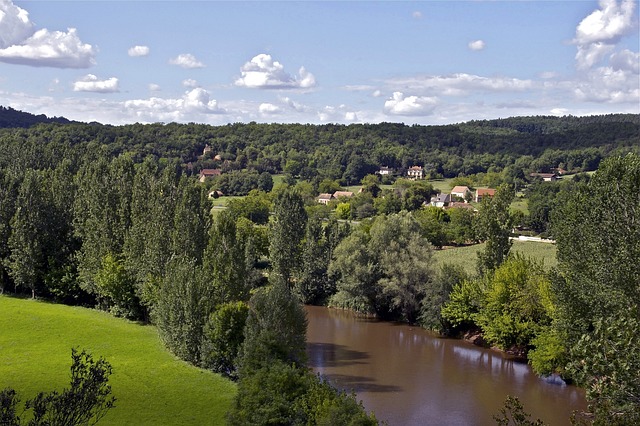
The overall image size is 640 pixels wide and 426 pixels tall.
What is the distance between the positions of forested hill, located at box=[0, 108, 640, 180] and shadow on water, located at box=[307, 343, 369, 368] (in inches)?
3431

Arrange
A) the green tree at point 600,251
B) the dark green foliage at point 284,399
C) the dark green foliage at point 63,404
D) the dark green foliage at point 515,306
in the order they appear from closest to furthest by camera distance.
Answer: the dark green foliage at point 63,404 < the dark green foliage at point 284,399 < the green tree at point 600,251 < the dark green foliage at point 515,306

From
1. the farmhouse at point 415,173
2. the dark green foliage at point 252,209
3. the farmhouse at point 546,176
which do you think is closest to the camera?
the dark green foliage at point 252,209

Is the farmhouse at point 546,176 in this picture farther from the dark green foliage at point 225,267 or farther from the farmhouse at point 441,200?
the dark green foliage at point 225,267

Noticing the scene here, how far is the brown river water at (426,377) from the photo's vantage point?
3164 cm

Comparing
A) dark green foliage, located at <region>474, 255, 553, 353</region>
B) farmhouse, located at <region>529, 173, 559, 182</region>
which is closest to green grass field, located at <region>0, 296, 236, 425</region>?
dark green foliage, located at <region>474, 255, 553, 353</region>

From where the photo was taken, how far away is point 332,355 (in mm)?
42094

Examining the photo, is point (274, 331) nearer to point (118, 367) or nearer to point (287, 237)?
point (118, 367)

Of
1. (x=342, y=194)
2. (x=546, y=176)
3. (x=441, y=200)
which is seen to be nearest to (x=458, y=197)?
(x=441, y=200)

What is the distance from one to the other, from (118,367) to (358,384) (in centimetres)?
1383

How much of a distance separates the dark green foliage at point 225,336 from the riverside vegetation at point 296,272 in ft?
0.26

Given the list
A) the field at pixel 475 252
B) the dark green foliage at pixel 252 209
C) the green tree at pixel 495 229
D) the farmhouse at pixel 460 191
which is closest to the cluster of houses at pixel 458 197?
the farmhouse at pixel 460 191

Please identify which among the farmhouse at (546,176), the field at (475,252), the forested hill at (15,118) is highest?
the forested hill at (15,118)

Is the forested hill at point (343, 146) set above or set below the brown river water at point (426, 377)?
above

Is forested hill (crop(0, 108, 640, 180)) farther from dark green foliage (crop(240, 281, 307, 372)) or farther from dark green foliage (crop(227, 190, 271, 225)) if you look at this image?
dark green foliage (crop(240, 281, 307, 372))
